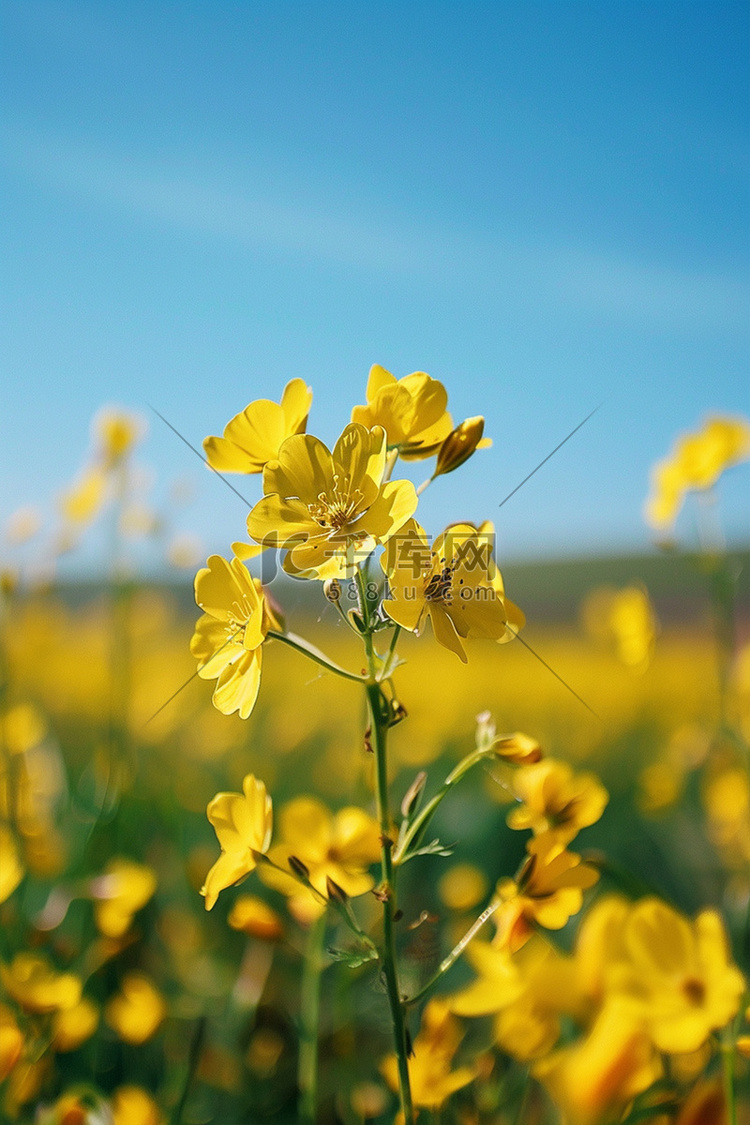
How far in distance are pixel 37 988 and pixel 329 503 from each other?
912 millimetres

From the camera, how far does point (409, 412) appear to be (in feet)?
2.73

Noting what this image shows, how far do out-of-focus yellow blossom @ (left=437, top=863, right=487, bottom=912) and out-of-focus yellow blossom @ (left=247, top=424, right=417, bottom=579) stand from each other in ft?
3.88

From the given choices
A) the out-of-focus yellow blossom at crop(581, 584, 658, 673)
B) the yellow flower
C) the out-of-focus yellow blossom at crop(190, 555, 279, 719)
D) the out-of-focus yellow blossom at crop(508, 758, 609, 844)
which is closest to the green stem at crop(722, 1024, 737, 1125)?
the yellow flower

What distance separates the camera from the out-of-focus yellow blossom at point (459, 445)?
0.83 metres

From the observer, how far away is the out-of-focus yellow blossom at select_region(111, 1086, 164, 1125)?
131cm

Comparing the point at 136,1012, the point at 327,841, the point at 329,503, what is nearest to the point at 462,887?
the point at 136,1012

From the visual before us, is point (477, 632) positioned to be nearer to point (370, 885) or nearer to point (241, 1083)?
point (370, 885)

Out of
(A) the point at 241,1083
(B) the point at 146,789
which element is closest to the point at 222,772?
(B) the point at 146,789

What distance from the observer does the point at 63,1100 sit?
1115 mm

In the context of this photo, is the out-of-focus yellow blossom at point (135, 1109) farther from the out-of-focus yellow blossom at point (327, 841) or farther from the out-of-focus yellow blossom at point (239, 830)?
the out-of-focus yellow blossom at point (239, 830)

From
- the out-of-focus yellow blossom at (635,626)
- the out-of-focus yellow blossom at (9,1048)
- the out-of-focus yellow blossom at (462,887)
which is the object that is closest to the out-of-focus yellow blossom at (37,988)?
the out-of-focus yellow blossom at (9,1048)

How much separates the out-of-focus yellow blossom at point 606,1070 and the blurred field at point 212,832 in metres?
0.20

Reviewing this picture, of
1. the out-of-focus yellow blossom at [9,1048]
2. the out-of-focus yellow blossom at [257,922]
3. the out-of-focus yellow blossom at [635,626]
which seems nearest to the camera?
the out-of-focus yellow blossom at [257,922]

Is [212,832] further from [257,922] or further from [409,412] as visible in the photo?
[409,412]
